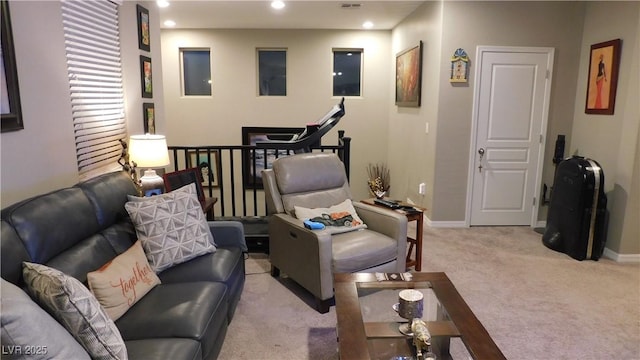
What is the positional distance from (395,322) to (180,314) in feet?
3.30

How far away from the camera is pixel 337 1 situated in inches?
190

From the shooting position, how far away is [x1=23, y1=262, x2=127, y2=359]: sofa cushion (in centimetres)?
133

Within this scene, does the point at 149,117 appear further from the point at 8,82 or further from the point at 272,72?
the point at 272,72

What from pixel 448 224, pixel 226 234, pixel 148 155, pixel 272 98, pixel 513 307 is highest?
pixel 272 98

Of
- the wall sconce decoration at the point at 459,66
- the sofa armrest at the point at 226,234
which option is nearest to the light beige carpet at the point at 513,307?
the sofa armrest at the point at 226,234

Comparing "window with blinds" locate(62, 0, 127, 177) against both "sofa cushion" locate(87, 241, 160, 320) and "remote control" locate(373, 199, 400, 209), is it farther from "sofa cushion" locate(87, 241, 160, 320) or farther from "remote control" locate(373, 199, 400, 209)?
"remote control" locate(373, 199, 400, 209)

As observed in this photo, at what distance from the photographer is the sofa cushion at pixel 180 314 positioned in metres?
1.77

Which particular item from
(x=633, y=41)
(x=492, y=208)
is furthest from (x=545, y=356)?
(x=633, y=41)

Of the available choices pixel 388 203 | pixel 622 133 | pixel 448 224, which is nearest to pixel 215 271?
pixel 388 203

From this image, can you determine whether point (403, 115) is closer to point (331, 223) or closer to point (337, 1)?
point (337, 1)

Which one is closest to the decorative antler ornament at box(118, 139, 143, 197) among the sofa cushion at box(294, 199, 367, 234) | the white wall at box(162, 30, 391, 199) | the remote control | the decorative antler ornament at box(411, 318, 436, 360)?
the sofa cushion at box(294, 199, 367, 234)

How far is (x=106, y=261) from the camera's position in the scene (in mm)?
2119

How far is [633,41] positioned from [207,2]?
440 centimetres

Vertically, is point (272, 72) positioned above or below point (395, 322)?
above
